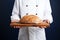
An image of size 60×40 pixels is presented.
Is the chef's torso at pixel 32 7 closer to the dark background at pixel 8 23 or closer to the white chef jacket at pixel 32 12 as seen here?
the white chef jacket at pixel 32 12

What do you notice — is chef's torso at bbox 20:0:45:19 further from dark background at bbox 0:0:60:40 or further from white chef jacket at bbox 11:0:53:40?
dark background at bbox 0:0:60:40

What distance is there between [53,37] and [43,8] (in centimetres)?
56

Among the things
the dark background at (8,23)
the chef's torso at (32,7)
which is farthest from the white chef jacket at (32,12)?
the dark background at (8,23)

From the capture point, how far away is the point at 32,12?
138 centimetres

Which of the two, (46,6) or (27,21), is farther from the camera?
(46,6)

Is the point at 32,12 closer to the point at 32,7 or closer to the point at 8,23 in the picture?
the point at 32,7

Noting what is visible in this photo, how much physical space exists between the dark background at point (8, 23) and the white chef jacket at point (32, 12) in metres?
0.45

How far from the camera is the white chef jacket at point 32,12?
1335 mm

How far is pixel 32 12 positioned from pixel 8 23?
61cm

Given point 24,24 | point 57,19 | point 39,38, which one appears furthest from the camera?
point 57,19

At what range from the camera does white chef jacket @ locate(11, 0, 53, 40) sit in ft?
4.38

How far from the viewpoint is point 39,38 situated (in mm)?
1350

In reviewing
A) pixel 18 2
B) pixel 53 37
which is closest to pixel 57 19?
pixel 53 37

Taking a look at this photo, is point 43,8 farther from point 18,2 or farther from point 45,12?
point 18,2
